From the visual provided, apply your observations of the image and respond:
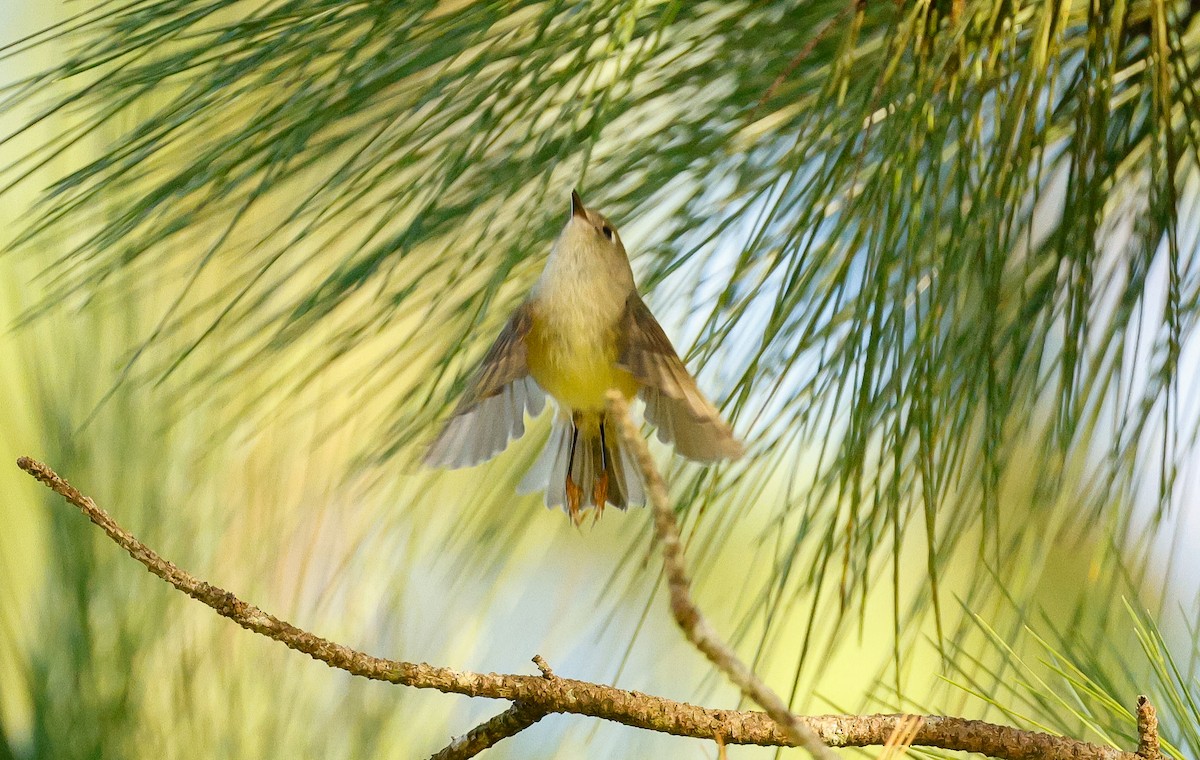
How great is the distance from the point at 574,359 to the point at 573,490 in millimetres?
82

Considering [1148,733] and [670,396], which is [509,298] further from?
[1148,733]

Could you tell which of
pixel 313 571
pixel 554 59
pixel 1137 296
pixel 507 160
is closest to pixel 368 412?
pixel 313 571

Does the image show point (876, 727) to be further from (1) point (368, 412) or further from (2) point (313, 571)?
(1) point (368, 412)

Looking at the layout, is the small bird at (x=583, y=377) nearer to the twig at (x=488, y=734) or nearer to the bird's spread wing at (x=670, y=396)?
the bird's spread wing at (x=670, y=396)

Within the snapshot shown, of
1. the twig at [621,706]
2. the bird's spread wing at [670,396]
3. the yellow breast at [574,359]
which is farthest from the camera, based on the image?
the yellow breast at [574,359]

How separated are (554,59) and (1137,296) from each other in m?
0.39

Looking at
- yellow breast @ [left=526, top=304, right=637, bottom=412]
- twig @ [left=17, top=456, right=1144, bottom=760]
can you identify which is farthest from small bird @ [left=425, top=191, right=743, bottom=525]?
twig @ [left=17, top=456, right=1144, bottom=760]

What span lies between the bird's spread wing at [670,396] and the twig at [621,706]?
0.13 meters

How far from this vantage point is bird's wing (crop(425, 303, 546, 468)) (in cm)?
63

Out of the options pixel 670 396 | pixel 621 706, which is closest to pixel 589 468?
pixel 670 396

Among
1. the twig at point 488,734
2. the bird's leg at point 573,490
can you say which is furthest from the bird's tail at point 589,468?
the twig at point 488,734

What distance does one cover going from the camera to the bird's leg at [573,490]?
698 millimetres

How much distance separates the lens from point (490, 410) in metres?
0.71

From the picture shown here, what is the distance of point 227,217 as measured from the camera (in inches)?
30.5
